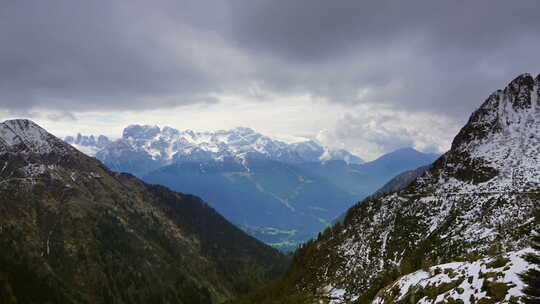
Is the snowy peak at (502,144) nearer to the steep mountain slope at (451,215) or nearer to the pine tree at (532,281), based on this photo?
the steep mountain slope at (451,215)

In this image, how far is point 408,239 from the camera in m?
118

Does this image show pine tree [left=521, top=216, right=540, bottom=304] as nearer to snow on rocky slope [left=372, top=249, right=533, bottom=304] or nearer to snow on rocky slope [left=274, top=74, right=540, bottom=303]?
snow on rocky slope [left=372, top=249, right=533, bottom=304]

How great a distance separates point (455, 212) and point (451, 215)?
158cm

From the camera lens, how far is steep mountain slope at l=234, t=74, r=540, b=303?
9756 cm

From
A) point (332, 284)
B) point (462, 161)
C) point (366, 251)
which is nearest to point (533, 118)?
point (462, 161)

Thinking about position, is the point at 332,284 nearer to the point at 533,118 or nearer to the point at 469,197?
the point at 469,197

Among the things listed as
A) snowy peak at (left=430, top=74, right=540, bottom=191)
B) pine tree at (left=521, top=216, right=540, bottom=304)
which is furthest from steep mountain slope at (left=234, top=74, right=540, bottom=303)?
pine tree at (left=521, top=216, right=540, bottom=304)

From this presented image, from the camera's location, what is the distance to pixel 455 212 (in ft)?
373

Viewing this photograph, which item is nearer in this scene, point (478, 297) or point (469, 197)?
point (478, 297)

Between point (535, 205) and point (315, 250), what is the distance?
8968cm

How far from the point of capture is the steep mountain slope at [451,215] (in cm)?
9756

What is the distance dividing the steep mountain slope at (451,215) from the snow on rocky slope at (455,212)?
0.32 metres

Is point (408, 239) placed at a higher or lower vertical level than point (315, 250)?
higher

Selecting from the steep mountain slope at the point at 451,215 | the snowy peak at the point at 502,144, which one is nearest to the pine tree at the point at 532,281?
the steep mountain slope at the point at 451,215
